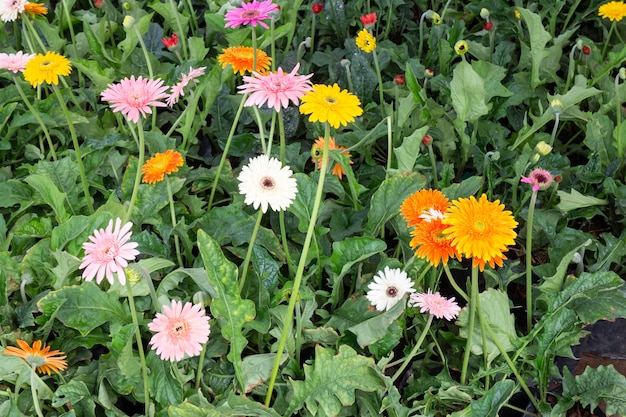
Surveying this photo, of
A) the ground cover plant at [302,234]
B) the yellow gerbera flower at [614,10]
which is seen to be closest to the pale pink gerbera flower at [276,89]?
the ground cover plant at [302,234]

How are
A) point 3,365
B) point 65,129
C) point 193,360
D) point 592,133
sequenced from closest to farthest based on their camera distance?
point 3,365 → point 193,360 → point 592,133 → point 65,129

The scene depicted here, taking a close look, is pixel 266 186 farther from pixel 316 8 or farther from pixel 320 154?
pixel 316 8

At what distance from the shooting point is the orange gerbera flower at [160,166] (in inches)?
54.3

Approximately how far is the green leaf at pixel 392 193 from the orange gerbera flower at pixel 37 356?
66cm

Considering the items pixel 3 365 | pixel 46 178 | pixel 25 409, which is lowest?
pixel 25 409

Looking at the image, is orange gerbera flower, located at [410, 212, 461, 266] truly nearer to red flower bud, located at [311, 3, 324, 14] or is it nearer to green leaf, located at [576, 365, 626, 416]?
green leaf, located at [576, 365, 626, 416]

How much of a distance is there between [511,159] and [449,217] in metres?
0.73

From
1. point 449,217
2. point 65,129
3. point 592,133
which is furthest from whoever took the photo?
point 65,129

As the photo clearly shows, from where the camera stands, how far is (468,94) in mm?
1586

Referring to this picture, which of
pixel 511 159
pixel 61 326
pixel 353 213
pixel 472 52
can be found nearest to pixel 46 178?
pixel 61 326

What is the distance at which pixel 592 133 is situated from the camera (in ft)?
5.33

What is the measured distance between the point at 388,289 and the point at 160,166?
544mm

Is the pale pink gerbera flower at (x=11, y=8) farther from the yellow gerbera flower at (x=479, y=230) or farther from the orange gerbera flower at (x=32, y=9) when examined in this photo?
the yellow gerbera flower at (x=479, y=230)

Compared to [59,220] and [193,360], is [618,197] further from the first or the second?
[59,220]
